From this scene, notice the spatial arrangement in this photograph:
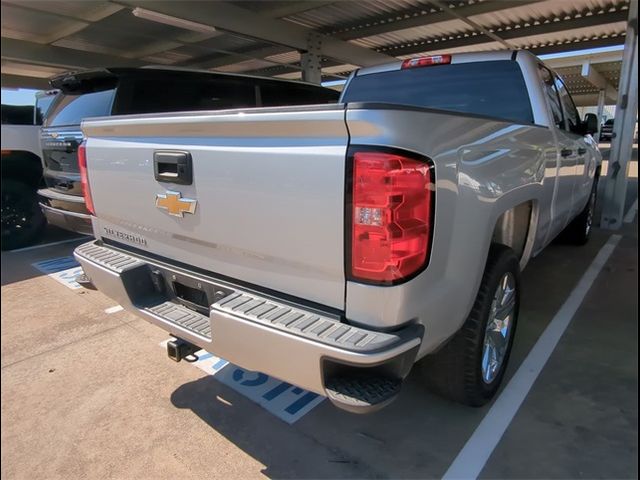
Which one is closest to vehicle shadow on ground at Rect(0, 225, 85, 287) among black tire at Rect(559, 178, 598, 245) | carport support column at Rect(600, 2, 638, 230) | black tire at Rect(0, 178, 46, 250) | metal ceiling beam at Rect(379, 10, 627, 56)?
black tire at Rect(0, 178, 46, 250)

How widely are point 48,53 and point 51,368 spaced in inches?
425

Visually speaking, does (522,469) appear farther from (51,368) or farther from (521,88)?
(51,368)

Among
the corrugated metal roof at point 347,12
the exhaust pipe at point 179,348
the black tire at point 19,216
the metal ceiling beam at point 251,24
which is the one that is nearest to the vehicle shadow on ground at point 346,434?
the exhaust pipe at point 179,348

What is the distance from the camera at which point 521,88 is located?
3.47 meters

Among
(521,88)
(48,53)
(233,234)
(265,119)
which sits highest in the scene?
(48,53)

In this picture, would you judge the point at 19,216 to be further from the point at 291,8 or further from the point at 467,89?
the point at 467,89

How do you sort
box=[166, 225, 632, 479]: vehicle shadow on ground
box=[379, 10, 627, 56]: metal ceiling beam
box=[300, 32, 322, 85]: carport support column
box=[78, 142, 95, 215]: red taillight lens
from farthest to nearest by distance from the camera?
box=[300, 32, 322, 85]: carport support column
box=[379, 10, 627, 56]: metal ceiling beam
box=[78, 142, 95, 215]: red taillight lens
box=[166, 225, 632, 479]: vehicle shadow on ground

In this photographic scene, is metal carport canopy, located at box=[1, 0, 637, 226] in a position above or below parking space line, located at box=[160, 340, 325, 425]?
above

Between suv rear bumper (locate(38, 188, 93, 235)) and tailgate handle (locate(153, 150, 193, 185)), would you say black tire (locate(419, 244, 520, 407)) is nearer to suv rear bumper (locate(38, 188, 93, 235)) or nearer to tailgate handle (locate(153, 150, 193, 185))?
tailgate handle (locate(153, 150, 193, 185))

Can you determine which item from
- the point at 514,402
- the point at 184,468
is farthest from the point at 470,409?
the point at 184,468

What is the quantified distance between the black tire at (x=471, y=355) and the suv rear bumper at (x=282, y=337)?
62 centimetres

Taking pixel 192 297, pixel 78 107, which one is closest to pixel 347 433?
pixel 192 297

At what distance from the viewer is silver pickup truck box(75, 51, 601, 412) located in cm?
169

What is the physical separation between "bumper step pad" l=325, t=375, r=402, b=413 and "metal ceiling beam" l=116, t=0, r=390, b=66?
24.3ft
